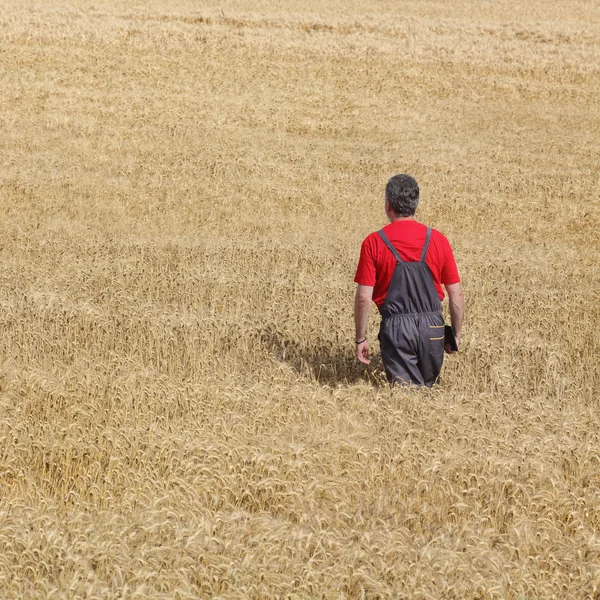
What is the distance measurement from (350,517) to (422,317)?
79.2 inches

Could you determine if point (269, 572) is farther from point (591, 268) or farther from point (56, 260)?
point (591, 268)

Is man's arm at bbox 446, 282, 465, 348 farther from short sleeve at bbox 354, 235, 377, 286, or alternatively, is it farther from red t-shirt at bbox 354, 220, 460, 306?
short sleeve at bbox 354, 235, 377, 286

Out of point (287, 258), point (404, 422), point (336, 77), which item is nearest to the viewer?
point (404, 422)

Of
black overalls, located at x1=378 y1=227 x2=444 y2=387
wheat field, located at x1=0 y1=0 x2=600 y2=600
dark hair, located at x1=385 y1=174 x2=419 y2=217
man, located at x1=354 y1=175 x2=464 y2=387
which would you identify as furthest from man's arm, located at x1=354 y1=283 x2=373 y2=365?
dark hair, located at x1=385 y1=174 x2=419 y2=217

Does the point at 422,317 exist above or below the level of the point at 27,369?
above

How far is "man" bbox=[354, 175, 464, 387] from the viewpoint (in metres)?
5.73

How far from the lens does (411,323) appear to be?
5.79 m

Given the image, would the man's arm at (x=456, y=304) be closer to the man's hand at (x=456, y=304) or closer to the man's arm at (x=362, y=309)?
the man's hand at (x=456, y=304)

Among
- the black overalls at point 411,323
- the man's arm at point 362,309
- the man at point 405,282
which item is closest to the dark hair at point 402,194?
the man at point 405,282

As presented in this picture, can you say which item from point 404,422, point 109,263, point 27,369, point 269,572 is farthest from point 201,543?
point 109,263

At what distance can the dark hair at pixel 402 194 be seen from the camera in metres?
5.63

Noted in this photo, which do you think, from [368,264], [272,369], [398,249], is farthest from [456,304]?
[272,369]

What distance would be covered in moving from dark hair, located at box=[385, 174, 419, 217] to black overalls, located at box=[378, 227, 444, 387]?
192 millimetres

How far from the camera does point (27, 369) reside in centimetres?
626
